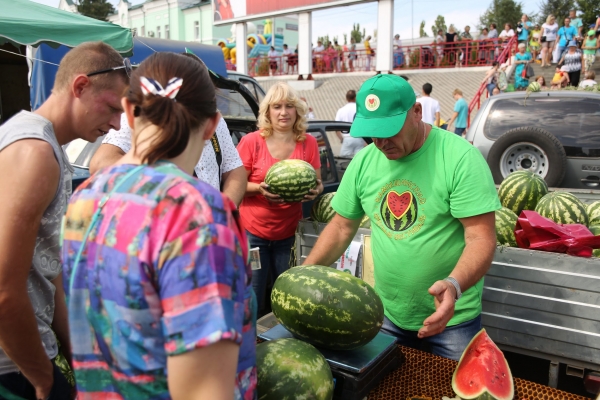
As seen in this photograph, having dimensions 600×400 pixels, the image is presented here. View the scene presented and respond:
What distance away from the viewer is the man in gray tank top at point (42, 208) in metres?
1.56

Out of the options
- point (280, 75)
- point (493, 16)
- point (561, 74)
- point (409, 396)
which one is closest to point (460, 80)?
point (561, 74)

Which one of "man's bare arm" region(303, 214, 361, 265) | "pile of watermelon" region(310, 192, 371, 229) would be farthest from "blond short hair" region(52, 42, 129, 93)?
"pile of watermelon" region(310, 192, 371, 229)

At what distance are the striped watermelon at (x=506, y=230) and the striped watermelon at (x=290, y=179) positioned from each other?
58.2 inches

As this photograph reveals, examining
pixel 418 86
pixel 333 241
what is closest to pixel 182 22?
pixel 418 86

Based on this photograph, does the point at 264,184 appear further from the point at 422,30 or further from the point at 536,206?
the point at 422,30

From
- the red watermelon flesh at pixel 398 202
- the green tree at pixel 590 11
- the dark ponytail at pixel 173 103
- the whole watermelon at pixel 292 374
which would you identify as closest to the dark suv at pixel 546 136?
the red watermelon flesh at pixel 398 202

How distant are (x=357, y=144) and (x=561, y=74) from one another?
11867mm

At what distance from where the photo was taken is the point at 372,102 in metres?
2.38

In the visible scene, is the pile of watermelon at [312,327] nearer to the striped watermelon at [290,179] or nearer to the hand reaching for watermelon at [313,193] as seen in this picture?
the striped watermelon at [290,179]

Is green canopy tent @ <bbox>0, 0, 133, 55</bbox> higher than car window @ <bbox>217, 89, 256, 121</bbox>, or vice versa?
green canopy tent @ <bbox>0, 0, 133, 55</bbox>

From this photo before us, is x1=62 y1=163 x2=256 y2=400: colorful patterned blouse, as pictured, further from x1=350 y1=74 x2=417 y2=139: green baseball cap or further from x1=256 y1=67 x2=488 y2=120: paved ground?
x1=256 y1=67 x2=488 y2=120: paved ground

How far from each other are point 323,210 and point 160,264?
10.7 ft

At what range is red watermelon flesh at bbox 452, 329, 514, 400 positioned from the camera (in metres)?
1.79

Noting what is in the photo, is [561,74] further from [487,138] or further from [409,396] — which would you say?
[409,396]
